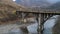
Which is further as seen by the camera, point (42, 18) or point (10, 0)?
point (10, 0)

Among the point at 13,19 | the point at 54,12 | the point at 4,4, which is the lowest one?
the point at 13,19

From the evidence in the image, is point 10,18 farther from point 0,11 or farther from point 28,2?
point 28,2

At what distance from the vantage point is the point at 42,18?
41.6 feet

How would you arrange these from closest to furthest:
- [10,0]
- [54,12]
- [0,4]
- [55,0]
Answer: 1. [54,12]
2. [0,4]
3. [10,0]
4. [55,0]

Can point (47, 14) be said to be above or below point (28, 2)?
above

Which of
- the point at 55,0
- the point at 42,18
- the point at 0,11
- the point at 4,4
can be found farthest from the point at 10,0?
the point at 42,18

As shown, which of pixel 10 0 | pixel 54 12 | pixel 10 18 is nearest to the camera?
pixel 54 12

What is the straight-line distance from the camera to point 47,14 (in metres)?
12.4

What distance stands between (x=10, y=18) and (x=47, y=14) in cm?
1174

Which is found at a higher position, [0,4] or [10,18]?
[0,4]

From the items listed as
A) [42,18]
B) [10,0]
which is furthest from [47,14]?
[10,0]

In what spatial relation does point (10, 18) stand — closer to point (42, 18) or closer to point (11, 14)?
point (11, 14)

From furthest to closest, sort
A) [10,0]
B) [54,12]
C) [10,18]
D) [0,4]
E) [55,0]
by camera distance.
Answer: [55,0] → [10,0] → [0,4] → [10,18] → [54,12]

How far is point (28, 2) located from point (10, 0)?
6391mm
